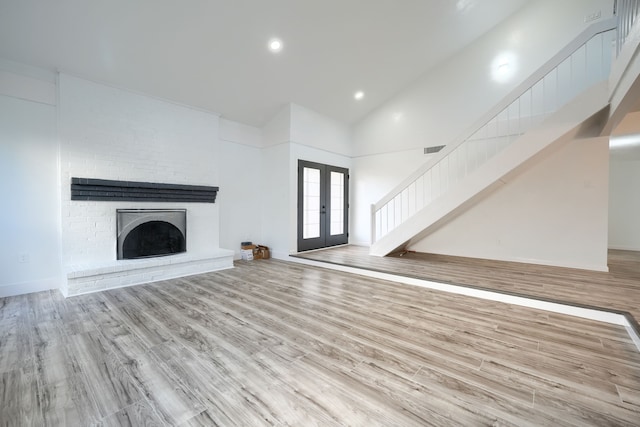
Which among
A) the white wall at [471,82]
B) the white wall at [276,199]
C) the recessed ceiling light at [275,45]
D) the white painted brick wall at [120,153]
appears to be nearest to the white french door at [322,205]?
the white wall at [276,199]

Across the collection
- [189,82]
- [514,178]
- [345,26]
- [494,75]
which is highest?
[345,26]

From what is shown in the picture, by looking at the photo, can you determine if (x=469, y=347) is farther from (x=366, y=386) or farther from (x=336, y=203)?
(x=336, y=203)

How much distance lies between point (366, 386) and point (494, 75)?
6379 millimetres

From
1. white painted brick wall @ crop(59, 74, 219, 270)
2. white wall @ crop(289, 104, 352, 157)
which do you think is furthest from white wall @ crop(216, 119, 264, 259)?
white wall @ crop(289, 104, 352, 157)

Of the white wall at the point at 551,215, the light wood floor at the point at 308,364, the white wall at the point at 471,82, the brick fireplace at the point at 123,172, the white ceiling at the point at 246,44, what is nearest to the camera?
the light wood floor at the point at 308,364

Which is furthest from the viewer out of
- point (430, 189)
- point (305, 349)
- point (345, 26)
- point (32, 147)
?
point (430, 189)

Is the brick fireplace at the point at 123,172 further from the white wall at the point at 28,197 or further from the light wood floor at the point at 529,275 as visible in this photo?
the light wood floor at the point at 529,275

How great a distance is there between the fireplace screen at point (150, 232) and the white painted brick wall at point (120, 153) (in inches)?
4.9

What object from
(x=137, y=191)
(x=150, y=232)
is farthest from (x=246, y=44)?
(x=150, y=232)

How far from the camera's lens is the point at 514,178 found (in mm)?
5203

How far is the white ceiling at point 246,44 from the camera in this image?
3438 millimetres

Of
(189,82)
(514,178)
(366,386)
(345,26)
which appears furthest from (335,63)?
(366,386)

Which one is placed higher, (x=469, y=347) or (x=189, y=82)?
(x=189, y=82)

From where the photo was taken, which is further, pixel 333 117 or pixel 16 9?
pixel 333 117
